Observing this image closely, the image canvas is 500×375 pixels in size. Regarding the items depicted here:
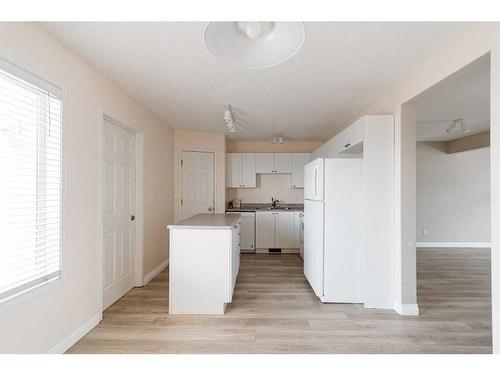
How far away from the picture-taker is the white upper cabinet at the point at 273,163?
5.60 metres

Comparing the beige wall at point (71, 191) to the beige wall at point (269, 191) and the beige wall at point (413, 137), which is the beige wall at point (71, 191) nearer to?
the beige wall at point (413, 137)

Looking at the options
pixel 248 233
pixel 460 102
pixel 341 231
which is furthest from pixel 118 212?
pixel 460 102

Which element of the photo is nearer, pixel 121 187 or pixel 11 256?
pixel 11 256

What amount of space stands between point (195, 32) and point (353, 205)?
2.28 m

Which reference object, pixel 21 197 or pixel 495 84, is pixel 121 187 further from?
pixel 495 84

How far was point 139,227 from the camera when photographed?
3391 mm

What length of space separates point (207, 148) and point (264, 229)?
79.6 inches

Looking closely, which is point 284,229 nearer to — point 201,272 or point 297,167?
point 297,167

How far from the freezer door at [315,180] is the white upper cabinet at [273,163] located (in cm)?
225

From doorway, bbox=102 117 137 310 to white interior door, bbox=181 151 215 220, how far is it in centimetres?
156

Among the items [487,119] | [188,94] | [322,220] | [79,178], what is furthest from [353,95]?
[79,178]

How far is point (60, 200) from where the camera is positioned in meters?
1.92

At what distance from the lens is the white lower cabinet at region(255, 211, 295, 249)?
521cm

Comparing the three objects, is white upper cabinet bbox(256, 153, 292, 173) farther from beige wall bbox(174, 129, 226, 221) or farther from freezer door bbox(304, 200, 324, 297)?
freezer door bbox(304, 200, 324, 297)
